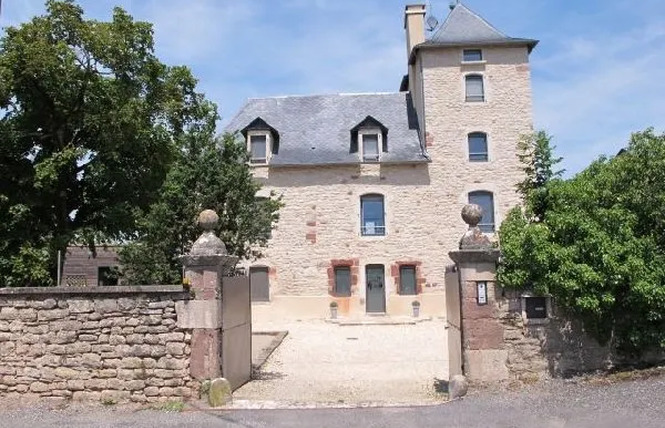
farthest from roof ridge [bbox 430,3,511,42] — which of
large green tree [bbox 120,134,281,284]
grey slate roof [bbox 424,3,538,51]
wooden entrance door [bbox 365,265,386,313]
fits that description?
large green tree [bbox 120,134,281,284]

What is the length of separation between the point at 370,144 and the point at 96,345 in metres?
17.2

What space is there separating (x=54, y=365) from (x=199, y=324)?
2.00m

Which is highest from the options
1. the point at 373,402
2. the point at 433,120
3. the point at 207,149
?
the point at 433,120

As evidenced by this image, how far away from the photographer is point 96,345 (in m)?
7.77

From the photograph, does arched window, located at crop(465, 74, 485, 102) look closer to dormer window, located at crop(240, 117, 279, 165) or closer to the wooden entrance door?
the wooden entrance door

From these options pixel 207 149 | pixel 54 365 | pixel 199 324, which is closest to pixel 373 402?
pixel 199 324

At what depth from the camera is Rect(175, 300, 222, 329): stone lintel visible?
763 cm

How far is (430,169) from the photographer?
918 inches

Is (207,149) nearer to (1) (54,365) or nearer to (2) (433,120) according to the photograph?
(1) (54,365)

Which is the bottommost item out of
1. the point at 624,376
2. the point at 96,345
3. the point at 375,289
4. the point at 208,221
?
the point at 624,376

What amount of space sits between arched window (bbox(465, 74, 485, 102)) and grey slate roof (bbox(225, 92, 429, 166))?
98.3 inches

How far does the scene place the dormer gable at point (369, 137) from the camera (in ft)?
77.3

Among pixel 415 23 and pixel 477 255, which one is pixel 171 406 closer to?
pixel 477 255

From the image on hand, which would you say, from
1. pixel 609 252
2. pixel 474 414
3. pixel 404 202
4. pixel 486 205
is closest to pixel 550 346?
pixel 609 252
